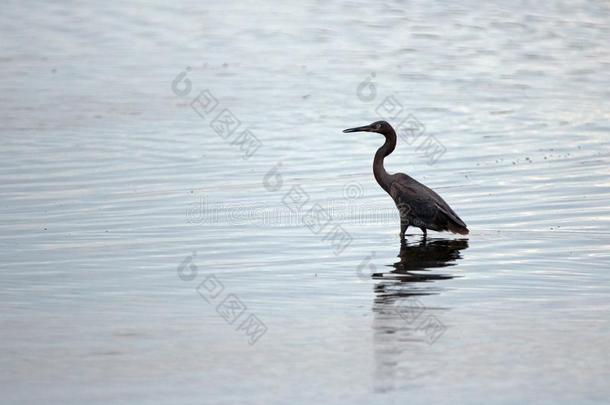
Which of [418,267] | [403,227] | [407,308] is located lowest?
[403,227]

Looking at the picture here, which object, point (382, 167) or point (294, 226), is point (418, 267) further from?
point (382, 167)

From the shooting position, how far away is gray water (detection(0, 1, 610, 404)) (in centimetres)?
873

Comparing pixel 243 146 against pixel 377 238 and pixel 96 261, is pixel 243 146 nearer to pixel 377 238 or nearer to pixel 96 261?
pixel 377 238

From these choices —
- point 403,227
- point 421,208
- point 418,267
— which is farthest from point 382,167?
point 418,267

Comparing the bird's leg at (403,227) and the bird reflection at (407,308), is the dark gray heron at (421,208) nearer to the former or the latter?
the bird's leg at (403,227)

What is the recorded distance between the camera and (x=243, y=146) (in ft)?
64.6

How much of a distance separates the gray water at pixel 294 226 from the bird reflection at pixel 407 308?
0.04 metres

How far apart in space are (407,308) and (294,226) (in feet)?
13.6

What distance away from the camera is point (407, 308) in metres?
10.4

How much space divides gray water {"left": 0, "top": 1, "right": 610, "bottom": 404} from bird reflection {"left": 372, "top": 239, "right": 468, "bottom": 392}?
0.13 feet

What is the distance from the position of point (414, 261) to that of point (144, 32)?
72.1 ft

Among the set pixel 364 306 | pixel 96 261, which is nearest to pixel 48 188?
pixel 96 261

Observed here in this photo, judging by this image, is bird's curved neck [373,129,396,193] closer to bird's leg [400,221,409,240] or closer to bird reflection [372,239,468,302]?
bird's leg [400,221,409,240]

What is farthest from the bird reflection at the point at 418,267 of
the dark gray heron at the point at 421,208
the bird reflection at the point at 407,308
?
the dark gray heron at the point at 421,208
